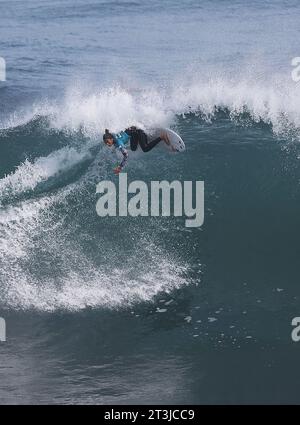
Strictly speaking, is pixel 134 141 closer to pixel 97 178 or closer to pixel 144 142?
pixel 144 142

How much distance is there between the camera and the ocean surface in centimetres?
1808

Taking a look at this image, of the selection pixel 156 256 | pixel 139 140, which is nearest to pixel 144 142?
pixel 139 140

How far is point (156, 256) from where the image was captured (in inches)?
840

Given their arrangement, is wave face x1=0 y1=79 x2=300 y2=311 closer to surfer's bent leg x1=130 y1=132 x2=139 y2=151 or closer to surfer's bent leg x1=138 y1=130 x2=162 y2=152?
surfer's bent leg x1=138 y1=130 x2=162 y2=152

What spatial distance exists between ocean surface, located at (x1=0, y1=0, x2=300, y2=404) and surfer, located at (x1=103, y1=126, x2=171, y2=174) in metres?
A: 1.86

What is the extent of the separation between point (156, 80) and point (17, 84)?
7.88 meters

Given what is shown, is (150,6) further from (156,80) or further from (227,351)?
(227,351)

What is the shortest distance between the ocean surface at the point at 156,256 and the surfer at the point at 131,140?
1.86m

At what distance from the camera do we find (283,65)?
1468 inches

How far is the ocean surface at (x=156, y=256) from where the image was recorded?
59.3 ft

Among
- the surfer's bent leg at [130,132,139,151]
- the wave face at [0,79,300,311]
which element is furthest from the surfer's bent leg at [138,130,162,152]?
the wave face at [0,79,300,311]

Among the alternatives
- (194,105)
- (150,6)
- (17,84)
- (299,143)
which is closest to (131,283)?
(299,143)

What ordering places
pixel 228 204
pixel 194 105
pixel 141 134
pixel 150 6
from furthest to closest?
pixel 150 6 < pixel 194 105 < pixel 228 204 < pixel 141 134

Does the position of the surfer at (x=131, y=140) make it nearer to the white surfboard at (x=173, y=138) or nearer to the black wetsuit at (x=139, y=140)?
the black wetsuit at (x=139, y=140)
